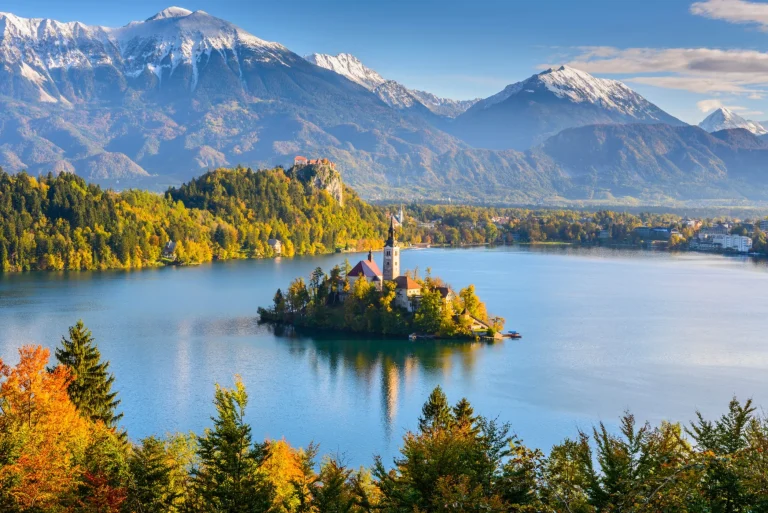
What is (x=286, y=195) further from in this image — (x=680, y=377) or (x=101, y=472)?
(x=101, y=472)

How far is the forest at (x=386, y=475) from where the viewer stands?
1172 centimetres

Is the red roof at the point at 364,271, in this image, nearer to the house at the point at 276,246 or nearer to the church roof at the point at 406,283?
the church roof at the point at 406,283

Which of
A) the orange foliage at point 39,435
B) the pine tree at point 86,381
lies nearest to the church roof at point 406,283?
the pine tree at point 86,381

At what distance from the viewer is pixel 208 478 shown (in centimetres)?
1397

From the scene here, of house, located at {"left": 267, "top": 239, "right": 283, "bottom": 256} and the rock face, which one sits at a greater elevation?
the rock face

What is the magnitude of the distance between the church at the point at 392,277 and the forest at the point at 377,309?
141 mm

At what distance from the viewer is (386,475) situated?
14.6m

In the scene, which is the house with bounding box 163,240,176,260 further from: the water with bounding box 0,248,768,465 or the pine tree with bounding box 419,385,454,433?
the pine tree with bounding box 419,385,454,433

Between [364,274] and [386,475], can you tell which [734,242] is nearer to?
[364,274]

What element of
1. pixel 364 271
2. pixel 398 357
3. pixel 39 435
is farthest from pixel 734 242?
pixel 39 435

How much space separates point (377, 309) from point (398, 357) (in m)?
5.62

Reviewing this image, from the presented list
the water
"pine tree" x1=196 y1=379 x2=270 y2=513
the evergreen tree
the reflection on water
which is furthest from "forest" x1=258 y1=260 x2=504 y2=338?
the evergreen tree

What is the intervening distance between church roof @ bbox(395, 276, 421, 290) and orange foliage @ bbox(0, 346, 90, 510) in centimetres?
2407

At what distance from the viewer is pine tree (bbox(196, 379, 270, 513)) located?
13.7m
